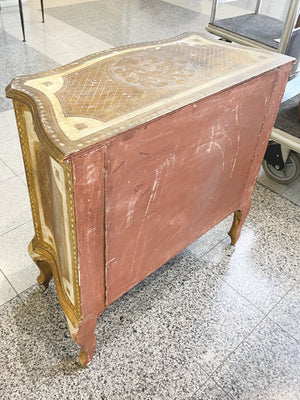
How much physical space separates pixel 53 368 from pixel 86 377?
0.41 ft

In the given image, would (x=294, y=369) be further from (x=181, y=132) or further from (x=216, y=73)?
(x=216, y=73)

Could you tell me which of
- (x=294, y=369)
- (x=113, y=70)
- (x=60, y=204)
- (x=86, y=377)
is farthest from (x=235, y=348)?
(x=113, y=70)

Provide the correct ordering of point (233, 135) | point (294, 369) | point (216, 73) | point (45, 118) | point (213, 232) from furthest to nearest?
point (213, 232) → point (294, 369) → point (233, 135) → point (216, 73) → point (45, 118)

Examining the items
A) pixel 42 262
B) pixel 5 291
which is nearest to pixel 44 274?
pixel 42 262

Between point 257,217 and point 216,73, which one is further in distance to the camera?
point 257,217

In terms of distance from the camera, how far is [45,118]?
3.07 feet

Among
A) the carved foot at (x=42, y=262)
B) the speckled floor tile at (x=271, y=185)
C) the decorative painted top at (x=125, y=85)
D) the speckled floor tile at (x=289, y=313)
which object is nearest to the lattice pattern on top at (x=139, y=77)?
the decorative painted top at (x=125, y=85)

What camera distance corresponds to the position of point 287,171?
228cm

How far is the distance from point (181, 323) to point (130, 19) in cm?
435

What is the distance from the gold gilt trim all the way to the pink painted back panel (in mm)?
105

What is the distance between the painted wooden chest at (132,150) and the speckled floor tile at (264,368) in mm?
480

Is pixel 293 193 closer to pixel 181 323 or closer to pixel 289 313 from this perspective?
pixel 289 313

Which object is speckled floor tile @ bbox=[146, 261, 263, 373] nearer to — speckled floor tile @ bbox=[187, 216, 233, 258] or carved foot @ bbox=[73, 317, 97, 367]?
speckled floor tile @ bbox=[187, 216, 233, 258]

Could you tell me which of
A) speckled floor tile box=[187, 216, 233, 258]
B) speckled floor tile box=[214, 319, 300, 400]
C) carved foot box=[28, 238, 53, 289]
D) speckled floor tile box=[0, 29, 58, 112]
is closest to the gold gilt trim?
carved foot box=[28, 238, 53, 289]
